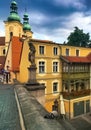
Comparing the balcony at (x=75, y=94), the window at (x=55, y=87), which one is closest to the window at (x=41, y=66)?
Answer: the window at (x=55, y=87)

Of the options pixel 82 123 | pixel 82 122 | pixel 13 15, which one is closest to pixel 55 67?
pixel 82 122

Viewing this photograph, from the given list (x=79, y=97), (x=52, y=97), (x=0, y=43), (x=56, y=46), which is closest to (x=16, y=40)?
(x=56, y=46)

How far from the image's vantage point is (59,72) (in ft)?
102

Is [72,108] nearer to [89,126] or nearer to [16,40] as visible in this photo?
[89,126]

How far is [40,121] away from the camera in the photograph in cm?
438

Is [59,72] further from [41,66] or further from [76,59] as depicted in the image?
[41,66]

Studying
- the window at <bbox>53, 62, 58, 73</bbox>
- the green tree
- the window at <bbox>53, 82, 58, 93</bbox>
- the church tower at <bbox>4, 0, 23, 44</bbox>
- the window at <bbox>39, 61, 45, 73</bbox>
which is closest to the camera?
the window at <bbox>39, 61, 45, 73</bbox>

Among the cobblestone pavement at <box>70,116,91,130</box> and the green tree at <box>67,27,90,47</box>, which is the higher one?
the green tree at <box>67,27,90,47</box>

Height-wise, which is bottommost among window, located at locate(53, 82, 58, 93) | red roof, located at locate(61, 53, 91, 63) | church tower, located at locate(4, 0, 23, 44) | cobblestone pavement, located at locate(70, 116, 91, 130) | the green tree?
cobblestone pavement, located at locate(70, 116, 91, 130)

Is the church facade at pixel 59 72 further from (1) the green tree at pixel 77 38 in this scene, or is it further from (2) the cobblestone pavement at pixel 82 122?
(1) the green tree at pixel 77 38

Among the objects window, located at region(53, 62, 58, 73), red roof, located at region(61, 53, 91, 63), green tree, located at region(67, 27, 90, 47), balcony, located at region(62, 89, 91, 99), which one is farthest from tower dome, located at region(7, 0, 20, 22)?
balcony, located at region(62, 89, 91, 99)

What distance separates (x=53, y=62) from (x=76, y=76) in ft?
12.3

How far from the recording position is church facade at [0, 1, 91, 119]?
95.1ft

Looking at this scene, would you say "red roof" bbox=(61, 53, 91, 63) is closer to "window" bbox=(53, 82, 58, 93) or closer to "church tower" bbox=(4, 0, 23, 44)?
"window" bbox=(53, 82, 58, 93)
